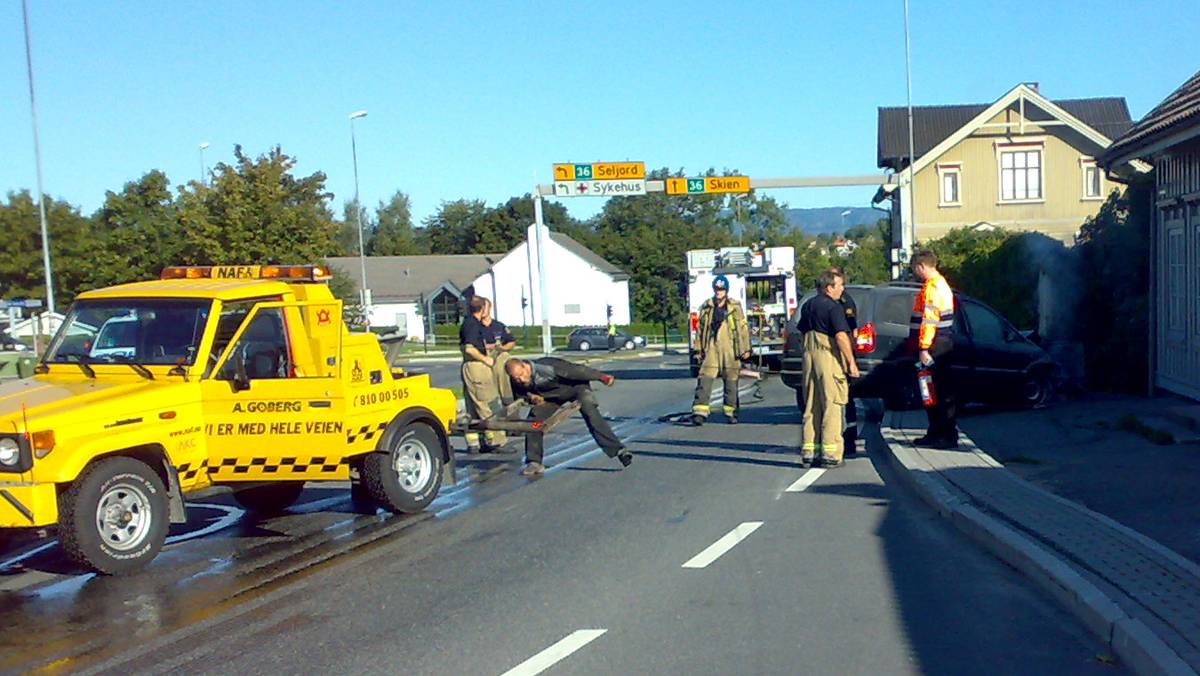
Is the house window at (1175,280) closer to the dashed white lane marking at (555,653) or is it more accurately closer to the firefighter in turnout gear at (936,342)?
the firefighter in turnout gear at (936,342)

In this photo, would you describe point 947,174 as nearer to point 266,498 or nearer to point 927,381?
point 927,381

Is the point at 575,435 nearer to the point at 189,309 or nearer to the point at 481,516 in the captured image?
the point at 481,516

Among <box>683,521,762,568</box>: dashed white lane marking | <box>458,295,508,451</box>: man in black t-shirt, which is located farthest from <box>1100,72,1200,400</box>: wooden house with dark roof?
<box>458,295,508,451</box>: man in black t-shirt

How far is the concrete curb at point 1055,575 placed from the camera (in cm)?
564

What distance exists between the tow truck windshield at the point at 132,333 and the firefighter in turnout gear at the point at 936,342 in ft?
21.7

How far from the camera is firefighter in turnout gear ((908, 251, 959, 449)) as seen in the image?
12.2 meters

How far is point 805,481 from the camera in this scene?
11.7 m

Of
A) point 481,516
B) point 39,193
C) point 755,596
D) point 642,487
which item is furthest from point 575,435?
point 39,193

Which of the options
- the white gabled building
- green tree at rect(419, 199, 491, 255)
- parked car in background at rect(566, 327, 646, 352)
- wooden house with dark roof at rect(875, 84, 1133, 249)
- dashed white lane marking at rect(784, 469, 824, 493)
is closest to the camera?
dashed white lane marking at rect(784, 469, 824, 493)

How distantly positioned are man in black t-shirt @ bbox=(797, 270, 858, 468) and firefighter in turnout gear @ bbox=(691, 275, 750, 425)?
14.1 ft

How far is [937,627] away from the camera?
6.59 metres

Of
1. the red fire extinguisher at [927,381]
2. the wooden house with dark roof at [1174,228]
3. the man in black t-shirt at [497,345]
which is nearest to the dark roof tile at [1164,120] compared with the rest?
the wooden house with dark roof at [1174,228]

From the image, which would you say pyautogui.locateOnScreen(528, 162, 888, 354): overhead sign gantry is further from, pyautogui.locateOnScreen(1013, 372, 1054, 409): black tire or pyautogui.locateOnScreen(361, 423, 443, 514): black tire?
pyautogui.locateOnScreen(361, 423, 443, 514): black tire

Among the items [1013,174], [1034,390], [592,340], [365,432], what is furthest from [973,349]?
[592,340]
